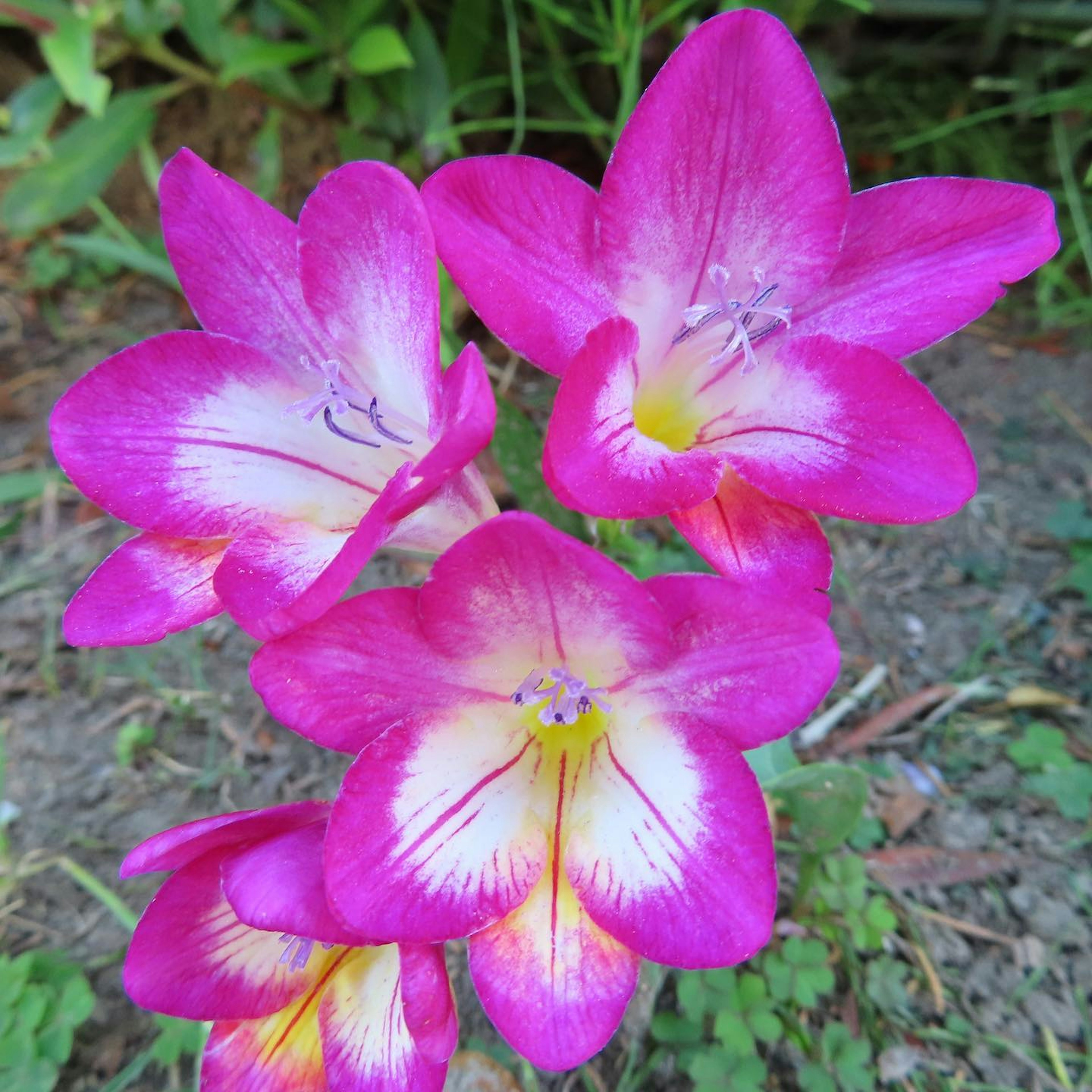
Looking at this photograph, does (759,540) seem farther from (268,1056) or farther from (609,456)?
(268,1056)

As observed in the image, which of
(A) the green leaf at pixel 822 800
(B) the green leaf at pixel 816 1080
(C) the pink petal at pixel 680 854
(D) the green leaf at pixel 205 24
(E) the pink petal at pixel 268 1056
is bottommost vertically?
(B) the green leaf at pixel 816 1080

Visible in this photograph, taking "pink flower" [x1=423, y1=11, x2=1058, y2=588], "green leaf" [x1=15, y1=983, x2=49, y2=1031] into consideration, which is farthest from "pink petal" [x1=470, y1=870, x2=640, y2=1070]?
"green leaf" [x1=15, y1=983, x2=49, y2=1031]

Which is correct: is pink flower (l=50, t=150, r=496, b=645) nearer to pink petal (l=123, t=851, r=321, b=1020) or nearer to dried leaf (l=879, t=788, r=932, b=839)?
pink petal (l=123, t=851, r=321, b=1020)

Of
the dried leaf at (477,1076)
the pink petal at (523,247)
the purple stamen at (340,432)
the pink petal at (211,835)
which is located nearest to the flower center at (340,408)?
the purple stamen at (340,432)

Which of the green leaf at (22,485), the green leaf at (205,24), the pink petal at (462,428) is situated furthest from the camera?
the green leaf at (205,24)

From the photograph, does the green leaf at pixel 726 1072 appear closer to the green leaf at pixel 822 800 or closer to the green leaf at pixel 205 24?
the green leaf at pixel 822 800

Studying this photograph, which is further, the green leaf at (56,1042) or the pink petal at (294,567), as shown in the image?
the green leaf at (56,1042)

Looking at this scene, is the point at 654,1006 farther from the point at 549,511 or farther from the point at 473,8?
the point at 473,8

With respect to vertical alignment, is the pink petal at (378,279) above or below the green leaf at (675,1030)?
above
